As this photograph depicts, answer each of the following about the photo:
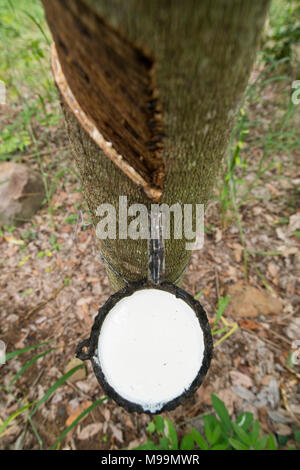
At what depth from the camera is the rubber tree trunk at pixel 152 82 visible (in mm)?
270

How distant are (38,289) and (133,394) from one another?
122 cm

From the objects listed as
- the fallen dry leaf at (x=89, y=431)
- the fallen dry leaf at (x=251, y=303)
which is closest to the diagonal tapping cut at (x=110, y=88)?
the fallen dry leaf at (x=251, y=303)

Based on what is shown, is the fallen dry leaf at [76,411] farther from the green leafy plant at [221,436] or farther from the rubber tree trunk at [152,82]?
the rubber tree trunk at [152,82]

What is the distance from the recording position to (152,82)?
0.31m

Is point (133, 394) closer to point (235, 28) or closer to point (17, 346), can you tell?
point (235, 28)

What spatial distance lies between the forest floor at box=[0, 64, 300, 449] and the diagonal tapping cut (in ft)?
3.42

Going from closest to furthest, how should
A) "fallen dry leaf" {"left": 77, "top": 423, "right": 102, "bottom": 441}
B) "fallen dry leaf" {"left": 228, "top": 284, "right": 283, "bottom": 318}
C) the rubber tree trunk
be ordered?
the rubber tree trunk → "fallen dry leaf" {"left": 77, "top": 423, "right": 102, "bottom": 441} → "fallen dry leaf" {"left": 228, "top": 284, "right": 283, "bottom": 318}

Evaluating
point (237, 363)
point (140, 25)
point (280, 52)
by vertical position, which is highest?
point (280, 52)

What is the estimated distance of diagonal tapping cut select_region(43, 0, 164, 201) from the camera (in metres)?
0.29

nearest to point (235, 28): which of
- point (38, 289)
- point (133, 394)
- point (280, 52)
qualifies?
point (133, 394)

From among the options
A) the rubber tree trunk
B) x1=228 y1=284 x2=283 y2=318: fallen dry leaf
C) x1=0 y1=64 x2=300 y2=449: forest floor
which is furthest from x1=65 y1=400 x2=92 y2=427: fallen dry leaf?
the rubber tree trunk

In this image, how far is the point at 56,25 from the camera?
0.33 m

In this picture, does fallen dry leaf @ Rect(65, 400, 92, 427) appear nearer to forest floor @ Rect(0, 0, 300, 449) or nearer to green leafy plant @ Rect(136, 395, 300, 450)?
forest floor @ Rect(0, 0, 300, 449)

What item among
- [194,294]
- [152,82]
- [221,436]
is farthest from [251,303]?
[152,82]
